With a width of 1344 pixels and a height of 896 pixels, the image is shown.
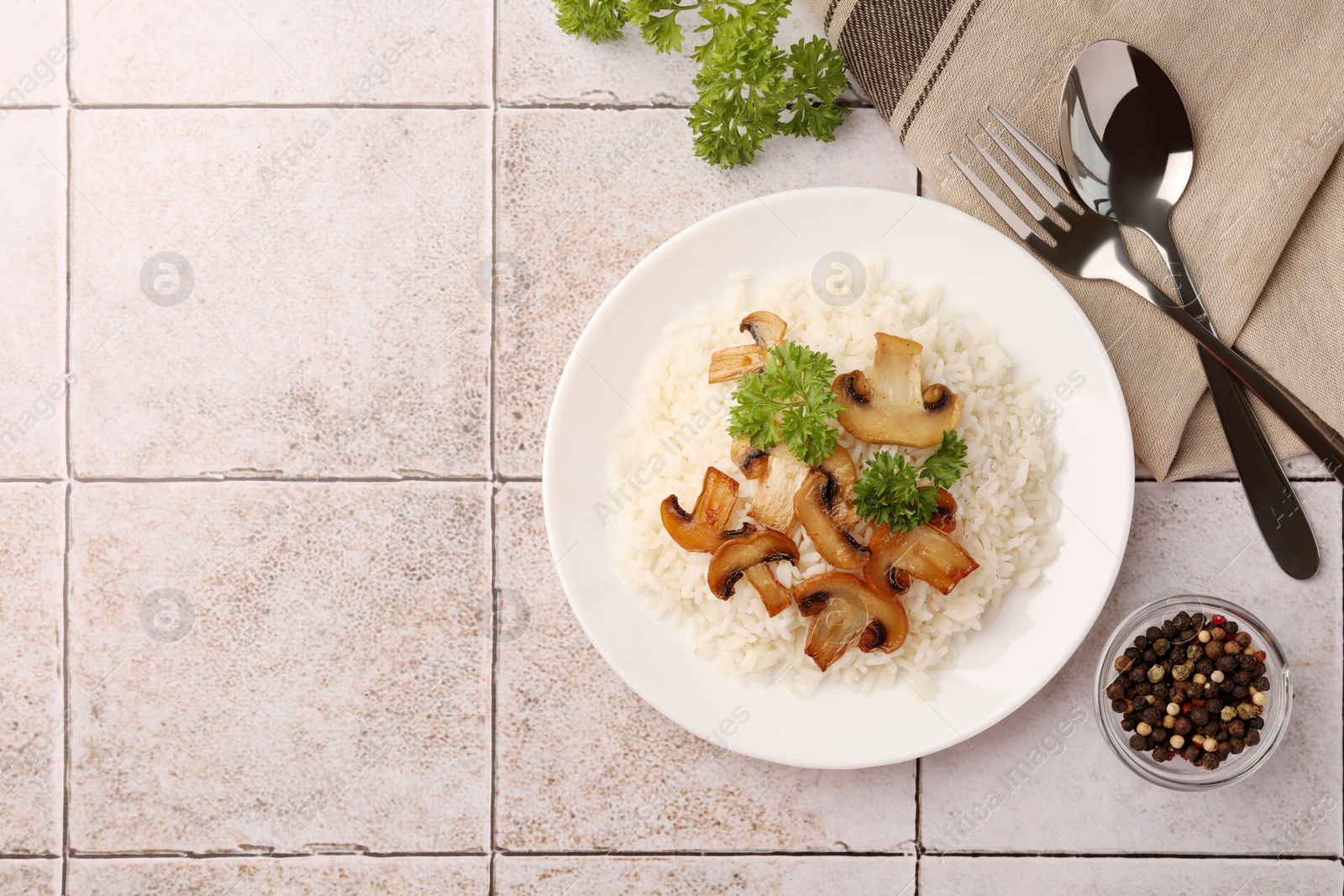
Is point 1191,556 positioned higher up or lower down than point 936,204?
lower down

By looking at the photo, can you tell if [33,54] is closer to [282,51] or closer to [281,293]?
[282,51]

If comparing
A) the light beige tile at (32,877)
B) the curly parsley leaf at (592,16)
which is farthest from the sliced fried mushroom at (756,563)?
the light beige tile at (32,877)

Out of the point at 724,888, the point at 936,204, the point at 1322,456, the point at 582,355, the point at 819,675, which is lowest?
the point at 724,888

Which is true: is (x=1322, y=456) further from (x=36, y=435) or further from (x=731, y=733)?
(x=36, y=435)

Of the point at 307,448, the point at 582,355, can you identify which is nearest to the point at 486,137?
the point at 582,355

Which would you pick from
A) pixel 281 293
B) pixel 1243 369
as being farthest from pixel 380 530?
pixel 1243 369

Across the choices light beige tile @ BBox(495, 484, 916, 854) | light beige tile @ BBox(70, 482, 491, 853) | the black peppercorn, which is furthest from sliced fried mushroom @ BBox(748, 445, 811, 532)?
the black peppercorn

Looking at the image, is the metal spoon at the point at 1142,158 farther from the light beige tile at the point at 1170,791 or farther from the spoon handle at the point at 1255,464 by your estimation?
the light beige tile at the point at 1170,791
